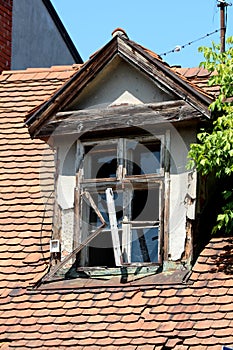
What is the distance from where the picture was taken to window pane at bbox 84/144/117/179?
1051 centimetres

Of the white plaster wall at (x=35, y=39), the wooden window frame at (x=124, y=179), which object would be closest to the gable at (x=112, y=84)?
the wooden window frame at (x=124, y=179)

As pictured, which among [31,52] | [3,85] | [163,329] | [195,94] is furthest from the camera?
[31,52]

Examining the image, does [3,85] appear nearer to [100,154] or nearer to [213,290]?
[100,154]

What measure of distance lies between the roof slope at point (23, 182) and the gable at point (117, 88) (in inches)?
44.2

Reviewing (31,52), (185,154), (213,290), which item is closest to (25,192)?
(185,154)

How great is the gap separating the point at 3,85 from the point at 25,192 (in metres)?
2.47

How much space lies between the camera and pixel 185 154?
400 inches

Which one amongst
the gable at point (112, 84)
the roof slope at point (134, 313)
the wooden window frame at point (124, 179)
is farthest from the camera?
the gable at point (112, 84)

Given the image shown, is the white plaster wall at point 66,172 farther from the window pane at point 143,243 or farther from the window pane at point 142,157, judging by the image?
the window pane at point 143,243

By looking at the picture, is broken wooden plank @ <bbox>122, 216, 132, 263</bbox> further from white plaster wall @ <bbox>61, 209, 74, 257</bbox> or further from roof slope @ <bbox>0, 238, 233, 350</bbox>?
white plaster wall @ <bbox>61, 209, 74, 257</bbox>

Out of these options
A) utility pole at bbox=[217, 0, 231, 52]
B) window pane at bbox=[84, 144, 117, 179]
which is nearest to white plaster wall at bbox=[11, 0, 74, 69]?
utility pole at bbox=[217, 0, 231, 52]

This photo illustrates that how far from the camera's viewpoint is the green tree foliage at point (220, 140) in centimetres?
965

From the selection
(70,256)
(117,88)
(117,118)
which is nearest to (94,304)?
(70,256)

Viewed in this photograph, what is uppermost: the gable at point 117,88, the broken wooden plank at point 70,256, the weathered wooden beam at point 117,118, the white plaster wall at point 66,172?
the gable at point 117,88
